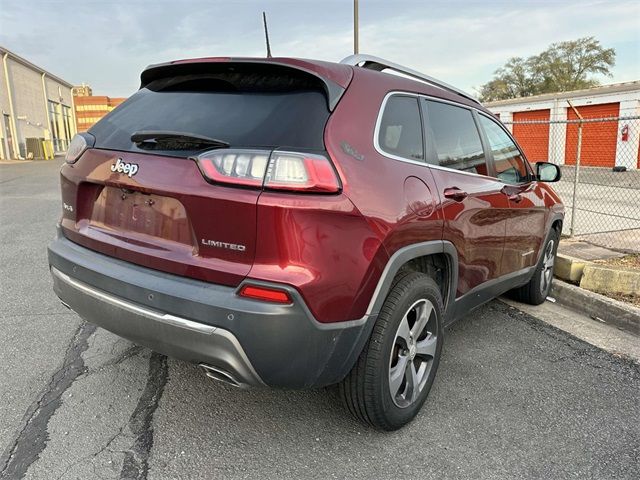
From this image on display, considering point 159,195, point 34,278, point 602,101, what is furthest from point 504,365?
point 602,101

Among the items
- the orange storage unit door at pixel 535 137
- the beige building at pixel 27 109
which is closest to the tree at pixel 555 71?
the orange storage unit door at pixel 535 137

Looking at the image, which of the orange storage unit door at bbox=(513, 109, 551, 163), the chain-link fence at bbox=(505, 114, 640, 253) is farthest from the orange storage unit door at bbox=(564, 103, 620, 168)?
the orange storage unit door at bbox=(513, 109, 551, 163)

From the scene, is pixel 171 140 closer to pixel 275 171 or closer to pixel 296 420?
pixel 275 171

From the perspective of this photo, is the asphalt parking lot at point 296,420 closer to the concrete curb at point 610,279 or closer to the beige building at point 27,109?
the concrete curb at point 610,279

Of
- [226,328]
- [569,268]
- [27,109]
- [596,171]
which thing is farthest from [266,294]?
[27,109]

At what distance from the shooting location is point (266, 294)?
6.79 ft

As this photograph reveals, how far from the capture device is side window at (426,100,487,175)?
3053 millimetres

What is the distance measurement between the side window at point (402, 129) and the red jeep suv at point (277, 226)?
0.04ft

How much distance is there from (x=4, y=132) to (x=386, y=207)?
113 feet

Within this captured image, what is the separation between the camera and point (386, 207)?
237 centimetres

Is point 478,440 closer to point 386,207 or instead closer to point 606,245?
point 386,207

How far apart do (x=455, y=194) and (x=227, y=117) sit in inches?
54.1

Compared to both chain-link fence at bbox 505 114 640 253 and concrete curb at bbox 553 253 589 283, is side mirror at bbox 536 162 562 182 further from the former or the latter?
chain-link fence at bbox 505 114 640 253

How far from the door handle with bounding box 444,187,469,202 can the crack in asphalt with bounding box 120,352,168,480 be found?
2005 millimetres
